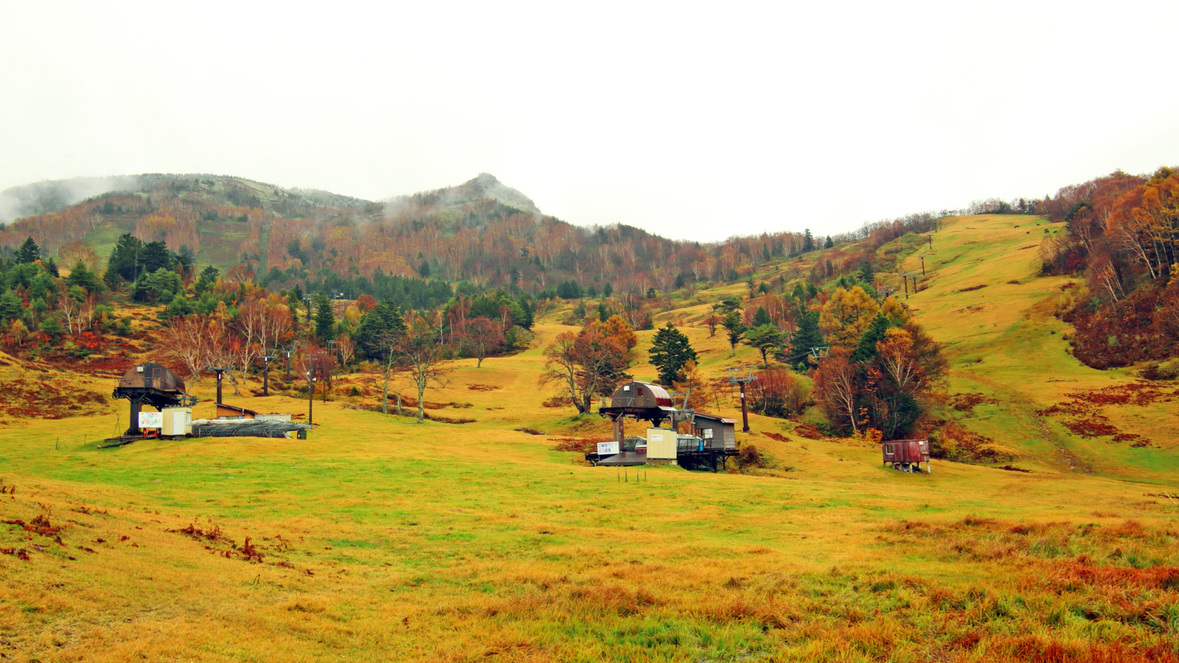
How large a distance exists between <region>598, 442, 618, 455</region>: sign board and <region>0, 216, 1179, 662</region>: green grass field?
27.9ft

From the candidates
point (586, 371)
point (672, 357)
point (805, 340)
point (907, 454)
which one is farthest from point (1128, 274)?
point (586, 371)

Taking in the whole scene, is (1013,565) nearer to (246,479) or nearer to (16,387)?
(246,479)

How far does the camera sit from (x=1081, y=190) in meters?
173

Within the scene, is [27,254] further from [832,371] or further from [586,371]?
[832,371]

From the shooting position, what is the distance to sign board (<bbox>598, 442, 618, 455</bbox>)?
160 ft

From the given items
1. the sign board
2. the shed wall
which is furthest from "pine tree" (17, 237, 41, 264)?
the shed wall

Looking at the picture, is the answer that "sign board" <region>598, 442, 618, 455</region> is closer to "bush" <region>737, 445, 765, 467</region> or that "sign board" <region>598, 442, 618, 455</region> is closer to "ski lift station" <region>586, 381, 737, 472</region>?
"ski lift station" <region>586, 381, 737, 472</region>

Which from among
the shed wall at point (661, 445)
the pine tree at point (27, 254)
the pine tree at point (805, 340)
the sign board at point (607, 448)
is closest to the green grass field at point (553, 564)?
the sign board at point (607, 448)

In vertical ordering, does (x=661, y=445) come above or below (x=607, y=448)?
above

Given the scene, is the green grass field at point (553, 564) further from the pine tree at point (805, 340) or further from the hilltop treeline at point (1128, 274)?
the pine tree at point (805, 340)

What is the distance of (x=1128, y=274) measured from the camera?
85.2 m

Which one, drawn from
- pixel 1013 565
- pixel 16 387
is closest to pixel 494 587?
pixel 1013 565

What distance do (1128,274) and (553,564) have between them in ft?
341

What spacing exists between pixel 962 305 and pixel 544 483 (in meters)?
103
